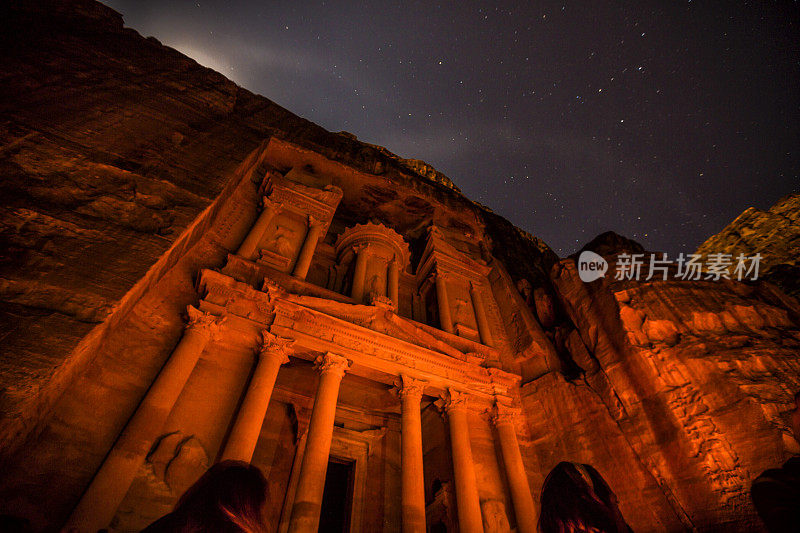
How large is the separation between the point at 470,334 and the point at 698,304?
7728mm

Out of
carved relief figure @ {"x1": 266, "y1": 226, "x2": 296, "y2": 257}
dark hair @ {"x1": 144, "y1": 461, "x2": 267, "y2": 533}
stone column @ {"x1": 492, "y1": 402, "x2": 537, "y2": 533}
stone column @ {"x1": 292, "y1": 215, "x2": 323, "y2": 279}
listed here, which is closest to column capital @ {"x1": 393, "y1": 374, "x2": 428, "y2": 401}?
stone column @ {"x1": 492, "y1": 402, "x2": 537, "y2": 533}

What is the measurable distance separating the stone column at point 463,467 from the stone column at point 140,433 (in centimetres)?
750

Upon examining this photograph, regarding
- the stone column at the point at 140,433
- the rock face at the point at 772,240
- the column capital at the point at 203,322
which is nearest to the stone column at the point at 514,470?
the column capital at the point at 203,322

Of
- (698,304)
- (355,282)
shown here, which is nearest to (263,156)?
(355,282)

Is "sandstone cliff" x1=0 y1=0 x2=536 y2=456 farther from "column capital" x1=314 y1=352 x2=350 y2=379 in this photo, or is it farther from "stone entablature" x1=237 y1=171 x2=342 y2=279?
"column capital" x1=314 y1=352 x2=350 y2=379

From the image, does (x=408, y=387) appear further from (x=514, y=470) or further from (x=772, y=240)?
(x=772, y=240)

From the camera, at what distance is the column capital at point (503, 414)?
11.2 m

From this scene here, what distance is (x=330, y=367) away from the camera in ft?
31.8

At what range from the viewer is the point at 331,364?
9.74 m

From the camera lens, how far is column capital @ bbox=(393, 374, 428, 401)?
10.3m

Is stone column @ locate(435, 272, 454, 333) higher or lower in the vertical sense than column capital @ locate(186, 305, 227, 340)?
higher

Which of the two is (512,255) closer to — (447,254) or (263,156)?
(447,254)

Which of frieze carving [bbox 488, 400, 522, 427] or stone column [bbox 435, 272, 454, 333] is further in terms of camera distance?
stone column [bbox 435, 272, 454, 333]

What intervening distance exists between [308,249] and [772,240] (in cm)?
2544
